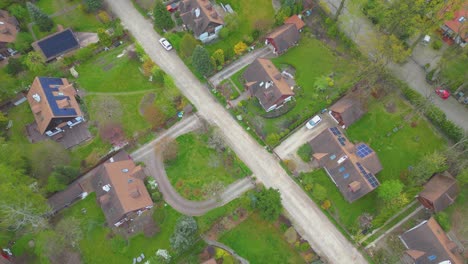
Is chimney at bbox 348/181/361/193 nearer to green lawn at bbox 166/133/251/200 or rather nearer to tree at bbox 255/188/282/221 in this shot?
tree at bbox 255/188/282/221

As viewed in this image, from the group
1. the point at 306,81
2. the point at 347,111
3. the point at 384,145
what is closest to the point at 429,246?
the point at 384,145

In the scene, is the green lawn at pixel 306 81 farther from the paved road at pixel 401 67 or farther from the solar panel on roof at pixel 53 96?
the solar panel on roof at pixel 53 96

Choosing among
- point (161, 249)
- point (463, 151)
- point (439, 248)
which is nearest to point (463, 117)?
point (463, 151)

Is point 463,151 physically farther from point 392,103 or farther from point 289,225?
point 289,225

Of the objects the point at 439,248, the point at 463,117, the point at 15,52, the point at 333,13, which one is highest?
the point at 15,52

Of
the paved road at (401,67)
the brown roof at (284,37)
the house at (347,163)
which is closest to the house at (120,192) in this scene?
the house at (347,163)

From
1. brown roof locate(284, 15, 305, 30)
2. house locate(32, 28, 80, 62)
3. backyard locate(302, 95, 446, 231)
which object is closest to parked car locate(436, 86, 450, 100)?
backyard locate(302, 95, 446, 231)
